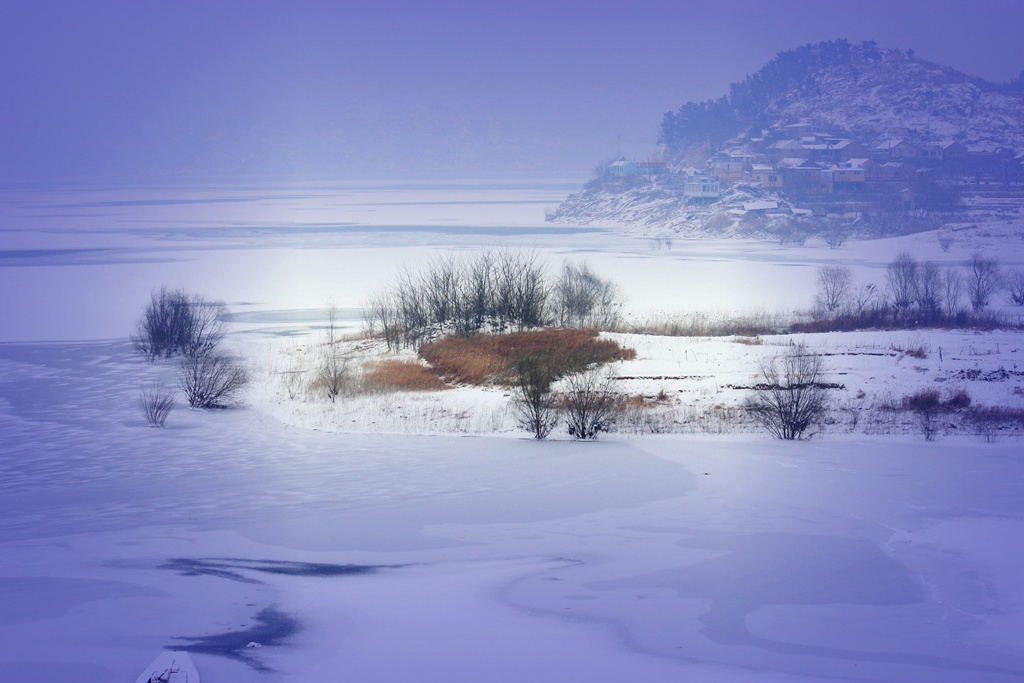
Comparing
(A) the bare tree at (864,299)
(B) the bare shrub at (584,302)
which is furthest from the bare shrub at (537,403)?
(A) the bare tree at (864,299)

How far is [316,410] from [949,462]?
13.2 m

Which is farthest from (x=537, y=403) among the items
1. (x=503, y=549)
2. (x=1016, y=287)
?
(x=1016, y=287)

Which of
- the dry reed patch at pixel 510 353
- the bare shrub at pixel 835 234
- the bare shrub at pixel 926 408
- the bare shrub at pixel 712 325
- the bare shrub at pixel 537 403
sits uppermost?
the bare shrub at pixel 835 234

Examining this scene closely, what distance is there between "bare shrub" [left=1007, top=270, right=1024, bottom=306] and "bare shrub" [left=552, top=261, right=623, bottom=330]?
19596 mm

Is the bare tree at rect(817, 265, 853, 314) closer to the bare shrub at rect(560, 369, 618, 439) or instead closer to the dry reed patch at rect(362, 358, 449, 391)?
the dry reed patch at rect(362, 358, 449, 391)

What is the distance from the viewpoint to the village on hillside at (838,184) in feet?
251

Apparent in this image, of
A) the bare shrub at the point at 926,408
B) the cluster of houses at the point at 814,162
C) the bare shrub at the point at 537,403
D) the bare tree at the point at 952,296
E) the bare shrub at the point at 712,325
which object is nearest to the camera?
the bare shrub at the point at 926,408

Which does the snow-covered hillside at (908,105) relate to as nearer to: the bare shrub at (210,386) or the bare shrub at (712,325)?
the bare shrub at (712,325)

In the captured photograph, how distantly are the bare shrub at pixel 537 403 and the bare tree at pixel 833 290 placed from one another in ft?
81.9

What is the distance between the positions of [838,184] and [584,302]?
2648 inches

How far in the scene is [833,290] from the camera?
1575 inches

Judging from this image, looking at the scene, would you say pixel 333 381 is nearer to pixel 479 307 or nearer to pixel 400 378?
pixel 400 378

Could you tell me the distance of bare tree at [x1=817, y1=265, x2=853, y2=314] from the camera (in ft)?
122

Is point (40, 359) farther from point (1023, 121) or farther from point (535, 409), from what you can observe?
point (1023, 121)
